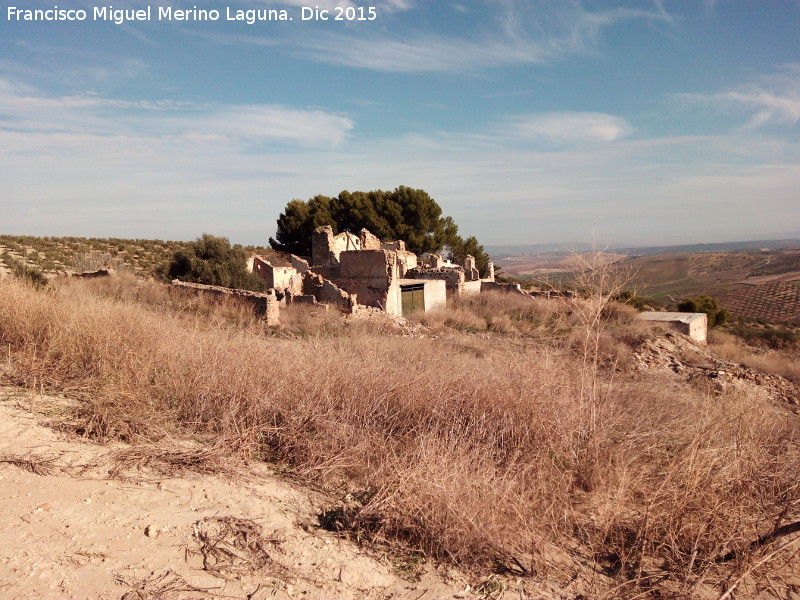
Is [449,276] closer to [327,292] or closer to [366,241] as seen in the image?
[366,241]

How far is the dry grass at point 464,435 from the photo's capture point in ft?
9.57

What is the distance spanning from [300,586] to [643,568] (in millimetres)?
1864

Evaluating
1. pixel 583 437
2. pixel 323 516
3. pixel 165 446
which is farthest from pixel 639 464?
pixel 165 446

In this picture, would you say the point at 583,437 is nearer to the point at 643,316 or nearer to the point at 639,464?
the point at 639,464

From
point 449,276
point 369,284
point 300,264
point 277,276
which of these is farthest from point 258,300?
point 300,264

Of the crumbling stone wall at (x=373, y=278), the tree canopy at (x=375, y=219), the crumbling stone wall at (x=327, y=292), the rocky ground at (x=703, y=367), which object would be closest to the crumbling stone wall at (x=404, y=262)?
the crumbling stone wall at (x=373, y=278)

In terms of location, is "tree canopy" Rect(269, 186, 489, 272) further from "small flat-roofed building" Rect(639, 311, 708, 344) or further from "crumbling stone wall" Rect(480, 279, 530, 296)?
"small flat-roofed building" Rect(639, 311, 708, 344)

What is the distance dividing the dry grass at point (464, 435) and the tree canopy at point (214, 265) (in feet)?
38.0

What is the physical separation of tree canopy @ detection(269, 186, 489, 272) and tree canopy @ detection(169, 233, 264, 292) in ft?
33.8

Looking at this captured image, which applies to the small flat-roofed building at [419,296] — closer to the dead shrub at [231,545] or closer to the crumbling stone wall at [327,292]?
the crumbling stone wall at [327,292]

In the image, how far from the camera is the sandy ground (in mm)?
2208

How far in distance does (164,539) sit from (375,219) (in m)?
27.6

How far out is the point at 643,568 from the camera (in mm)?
2871

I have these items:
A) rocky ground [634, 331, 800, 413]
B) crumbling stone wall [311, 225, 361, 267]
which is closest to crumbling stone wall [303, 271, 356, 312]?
crumbling stone wall [311, 225, 361, 267]
